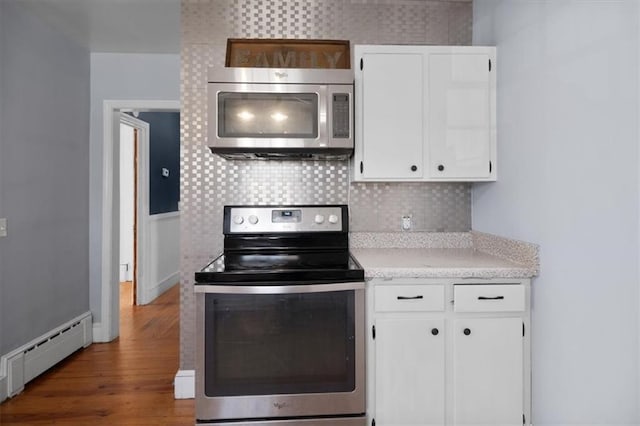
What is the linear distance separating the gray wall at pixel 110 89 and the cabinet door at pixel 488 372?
2805 millimetres

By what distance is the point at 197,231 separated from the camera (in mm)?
2316

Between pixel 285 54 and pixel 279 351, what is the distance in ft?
5.07

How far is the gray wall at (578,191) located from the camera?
123cm

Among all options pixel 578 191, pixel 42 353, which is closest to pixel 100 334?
pixel 42 353

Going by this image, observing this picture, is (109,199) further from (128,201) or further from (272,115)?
(128,201)

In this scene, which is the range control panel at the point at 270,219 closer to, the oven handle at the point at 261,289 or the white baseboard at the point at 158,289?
the oven handle at the point at 261,289

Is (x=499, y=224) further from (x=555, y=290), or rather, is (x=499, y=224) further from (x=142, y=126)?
(x=142, y=126)

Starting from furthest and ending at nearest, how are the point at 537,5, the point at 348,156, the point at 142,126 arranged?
the point at 142,126, the point at 348,156, the point at 537,5

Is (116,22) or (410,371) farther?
(116,22)

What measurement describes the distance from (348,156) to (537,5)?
110 cm

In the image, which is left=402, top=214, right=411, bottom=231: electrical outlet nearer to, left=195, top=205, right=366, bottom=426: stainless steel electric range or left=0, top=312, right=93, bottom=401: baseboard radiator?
left=195, top=205, right=366, bottom=426: stainless steel electric range

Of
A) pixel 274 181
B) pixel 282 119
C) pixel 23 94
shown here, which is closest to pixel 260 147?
pixel 282 119

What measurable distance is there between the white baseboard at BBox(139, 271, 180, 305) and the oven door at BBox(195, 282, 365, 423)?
9.68 feet

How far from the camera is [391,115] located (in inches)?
80.5
